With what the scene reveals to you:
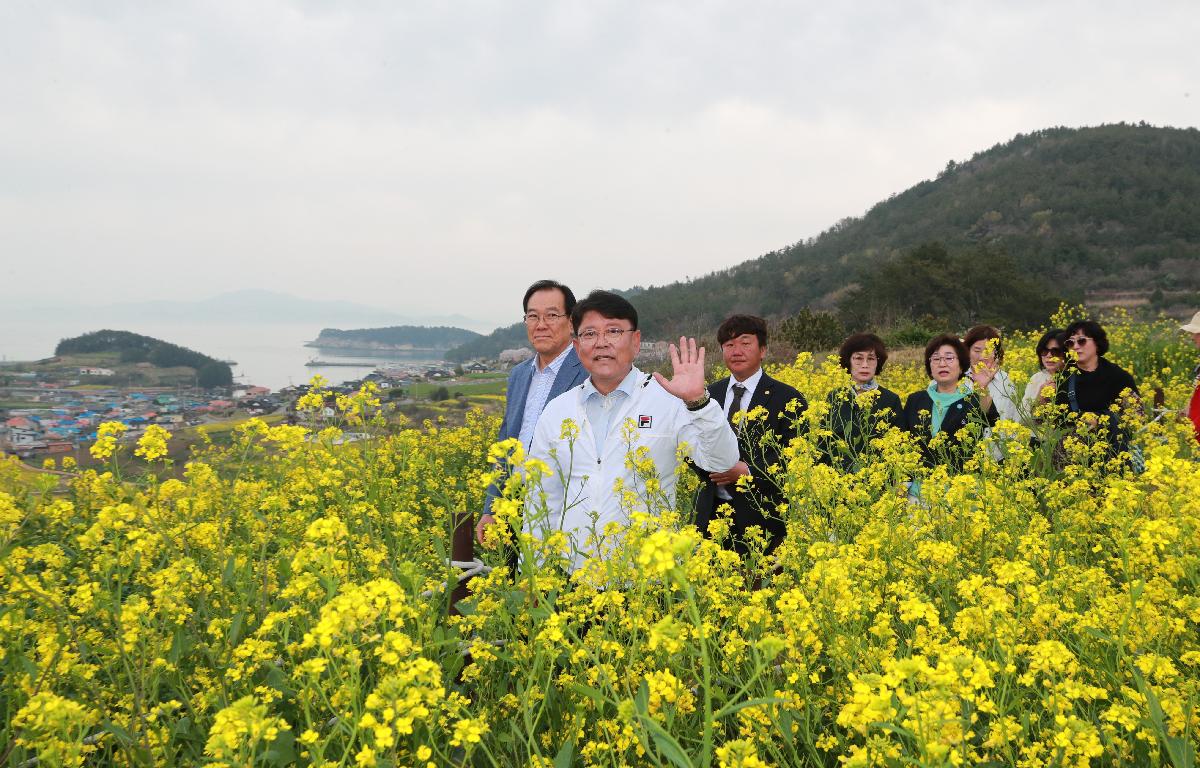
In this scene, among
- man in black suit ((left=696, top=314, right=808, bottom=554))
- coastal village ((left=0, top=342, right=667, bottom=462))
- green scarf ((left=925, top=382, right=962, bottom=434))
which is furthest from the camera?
green scarf ((left=925, top=382, right=962, bottom=434))

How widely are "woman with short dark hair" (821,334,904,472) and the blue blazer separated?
1.75 metres

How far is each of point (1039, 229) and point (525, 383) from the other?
205ft

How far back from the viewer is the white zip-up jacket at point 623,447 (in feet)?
9.41

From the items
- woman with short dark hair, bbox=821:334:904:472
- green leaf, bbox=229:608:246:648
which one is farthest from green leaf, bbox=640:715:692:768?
woman with short dark hair, bbox=821:334:904:472

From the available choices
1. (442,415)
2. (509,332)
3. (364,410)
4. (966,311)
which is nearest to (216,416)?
(442,415)

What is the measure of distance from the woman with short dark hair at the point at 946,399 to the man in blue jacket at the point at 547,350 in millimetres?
2679

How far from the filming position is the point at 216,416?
18.6 feet

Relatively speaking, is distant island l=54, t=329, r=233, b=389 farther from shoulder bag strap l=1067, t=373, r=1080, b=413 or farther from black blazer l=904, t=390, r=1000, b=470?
shoulder bag strap l=1067, t=373, r=1080, b=413

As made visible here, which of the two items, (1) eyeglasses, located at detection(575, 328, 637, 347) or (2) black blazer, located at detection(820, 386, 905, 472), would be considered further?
(2) black blazer, located at detection(820, 386, 905, 472)

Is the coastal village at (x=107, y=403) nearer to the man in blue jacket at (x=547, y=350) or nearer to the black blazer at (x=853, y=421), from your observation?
the man in blue jacket at (x=547, y=350)

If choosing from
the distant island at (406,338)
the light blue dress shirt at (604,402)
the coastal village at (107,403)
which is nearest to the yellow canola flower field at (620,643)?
the light blue dress shirt at (604,402)

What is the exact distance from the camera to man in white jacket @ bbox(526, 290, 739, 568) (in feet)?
9.62

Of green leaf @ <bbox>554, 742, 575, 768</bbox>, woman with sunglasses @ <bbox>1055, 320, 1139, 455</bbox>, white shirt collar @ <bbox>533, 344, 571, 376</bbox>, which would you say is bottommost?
green leaf @ <bbox>554, 742, 575, 768</bbox>

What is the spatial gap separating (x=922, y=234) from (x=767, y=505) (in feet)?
205
